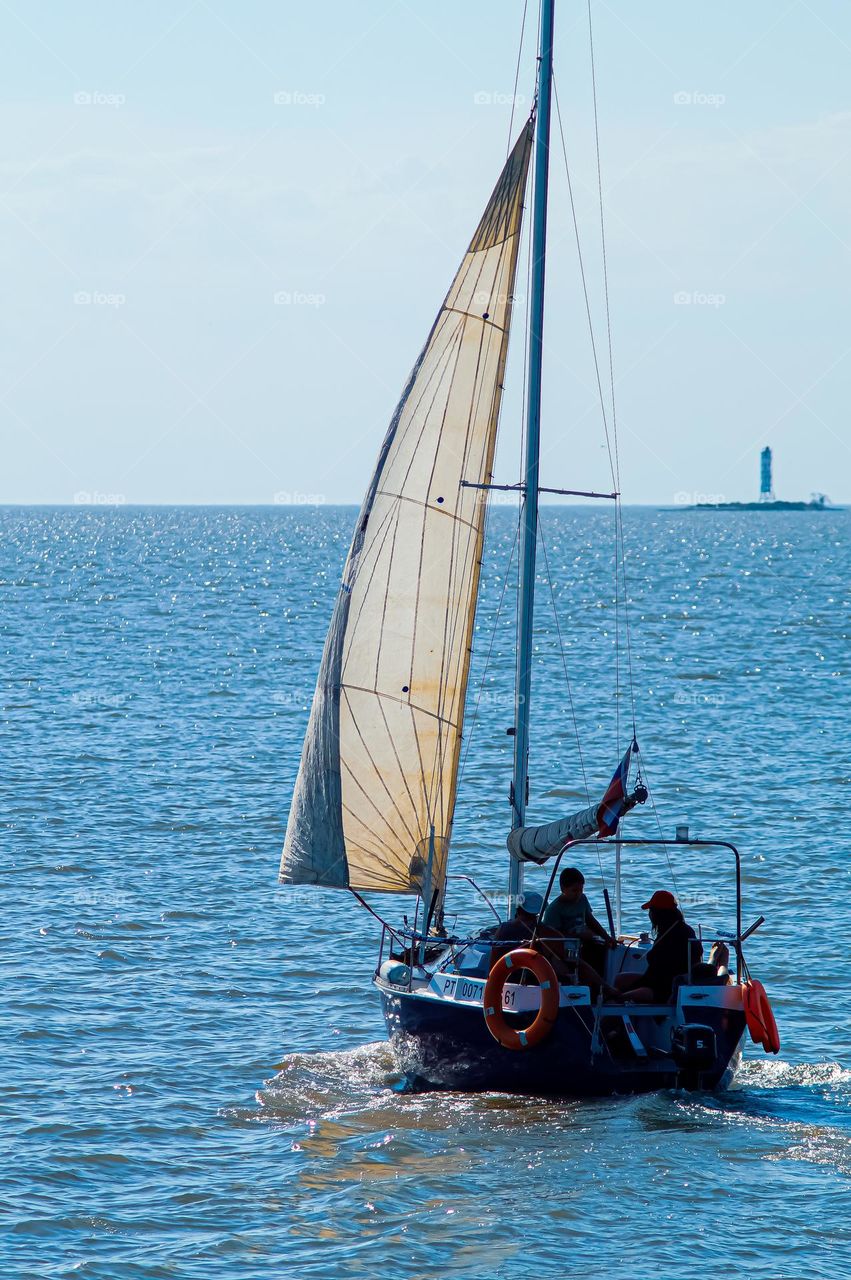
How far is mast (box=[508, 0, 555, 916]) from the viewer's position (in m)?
16.8

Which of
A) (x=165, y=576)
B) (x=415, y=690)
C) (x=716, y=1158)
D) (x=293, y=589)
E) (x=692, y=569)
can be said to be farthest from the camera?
(x=692, y=569)

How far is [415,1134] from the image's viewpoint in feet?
51.2

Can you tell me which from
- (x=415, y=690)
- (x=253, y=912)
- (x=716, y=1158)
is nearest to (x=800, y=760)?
(x=253, y=912)

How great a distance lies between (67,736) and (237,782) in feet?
22.8

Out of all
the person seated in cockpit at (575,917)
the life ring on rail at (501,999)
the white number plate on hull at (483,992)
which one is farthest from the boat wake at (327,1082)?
the person seated in cockpit at (575,917)

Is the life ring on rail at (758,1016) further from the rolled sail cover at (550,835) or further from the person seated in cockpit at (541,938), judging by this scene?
the rolled sail cover at (550,835)

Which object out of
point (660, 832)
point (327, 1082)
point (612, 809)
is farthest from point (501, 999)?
point (660, 832)

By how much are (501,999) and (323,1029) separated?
13.4 feet

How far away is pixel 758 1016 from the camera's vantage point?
16031 millimetres

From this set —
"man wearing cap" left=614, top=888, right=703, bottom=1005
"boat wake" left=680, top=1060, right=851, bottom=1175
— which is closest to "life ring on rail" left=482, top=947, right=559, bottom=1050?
"man wearing cap" left=614, top=888, right=703, bottom=1005

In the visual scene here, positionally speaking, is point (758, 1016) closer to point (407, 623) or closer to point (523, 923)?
point (523, 923)

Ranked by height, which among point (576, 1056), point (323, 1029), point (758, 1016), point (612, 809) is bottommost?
point (323, 1029)

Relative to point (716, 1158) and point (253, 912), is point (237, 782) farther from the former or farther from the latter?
point (716, 1158)

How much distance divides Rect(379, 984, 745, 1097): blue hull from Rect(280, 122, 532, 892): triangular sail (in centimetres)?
242
